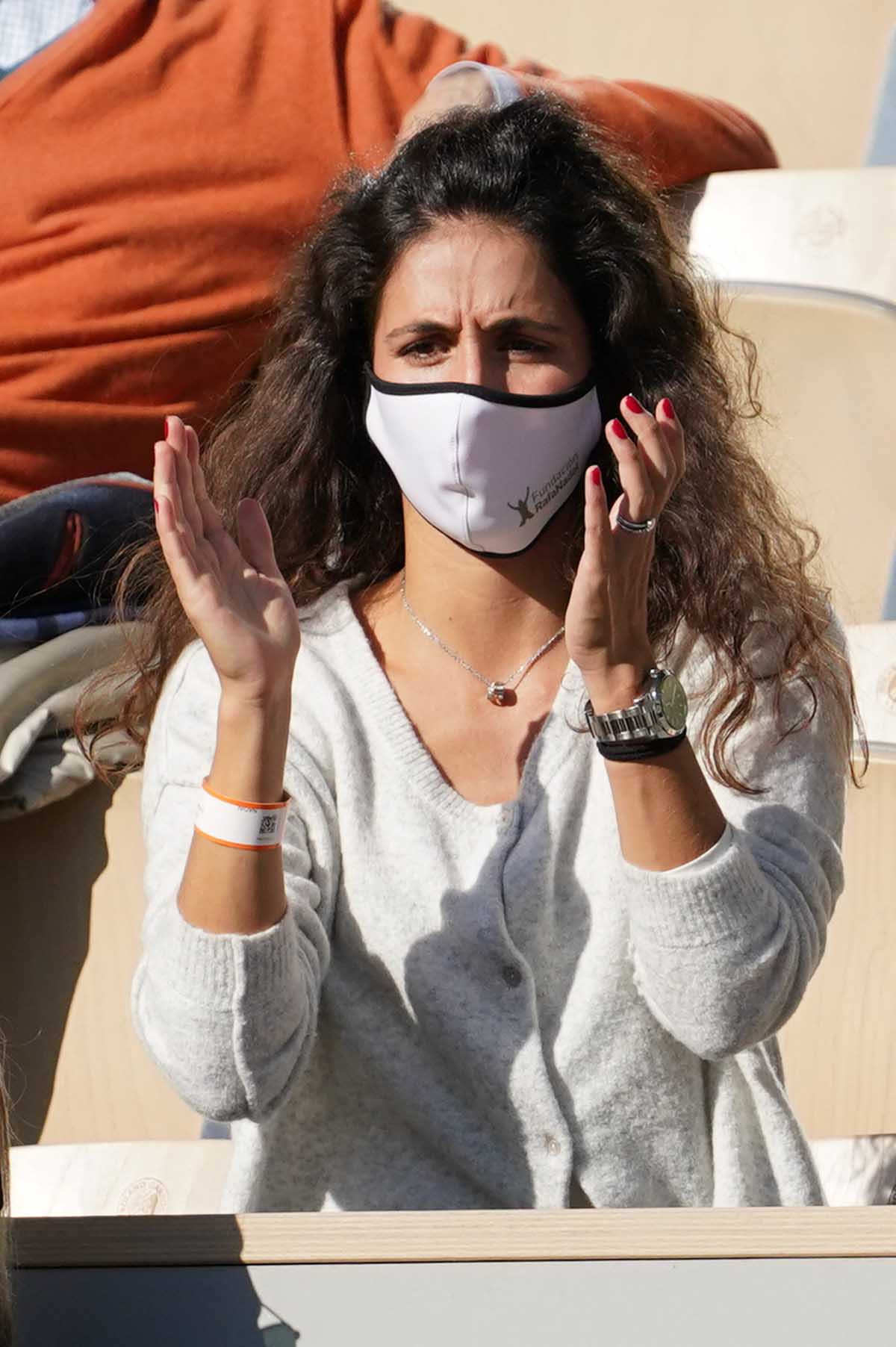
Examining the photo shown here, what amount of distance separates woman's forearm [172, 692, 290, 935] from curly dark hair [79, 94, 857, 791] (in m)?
0.34

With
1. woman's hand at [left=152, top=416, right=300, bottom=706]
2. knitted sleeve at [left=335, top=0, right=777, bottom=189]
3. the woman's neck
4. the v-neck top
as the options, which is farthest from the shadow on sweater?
knitted sleeve at [left=335, top=0, right=777, bottom=189]

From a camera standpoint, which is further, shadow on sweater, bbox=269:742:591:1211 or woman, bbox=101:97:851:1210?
shadow on sweater, bbox=269:742:591:1211

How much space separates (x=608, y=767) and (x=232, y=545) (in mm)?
290

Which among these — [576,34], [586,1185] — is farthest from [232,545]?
[576,34]

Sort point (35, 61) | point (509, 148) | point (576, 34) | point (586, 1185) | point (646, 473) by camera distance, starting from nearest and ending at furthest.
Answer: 1. point (646, 473)
2. point (586, 1185)
3. point (509, 148)
4. point (35, 61)
5. point (576, 34)

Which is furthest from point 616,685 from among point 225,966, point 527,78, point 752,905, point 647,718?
point 527,78

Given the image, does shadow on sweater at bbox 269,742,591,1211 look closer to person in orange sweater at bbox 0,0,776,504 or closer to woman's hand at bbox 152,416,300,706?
woman's hand at bbox 152,416,300,706

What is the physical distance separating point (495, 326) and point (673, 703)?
343 millimetres

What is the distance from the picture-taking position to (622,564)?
112 centimetres

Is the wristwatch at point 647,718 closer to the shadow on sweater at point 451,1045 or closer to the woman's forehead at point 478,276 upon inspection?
the shadow on sweater at point 451,1045

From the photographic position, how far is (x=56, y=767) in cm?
183

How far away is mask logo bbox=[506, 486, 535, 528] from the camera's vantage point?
4.34 feet

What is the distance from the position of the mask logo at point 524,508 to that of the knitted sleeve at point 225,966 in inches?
9.8

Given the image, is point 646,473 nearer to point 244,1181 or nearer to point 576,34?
point 244,1181
